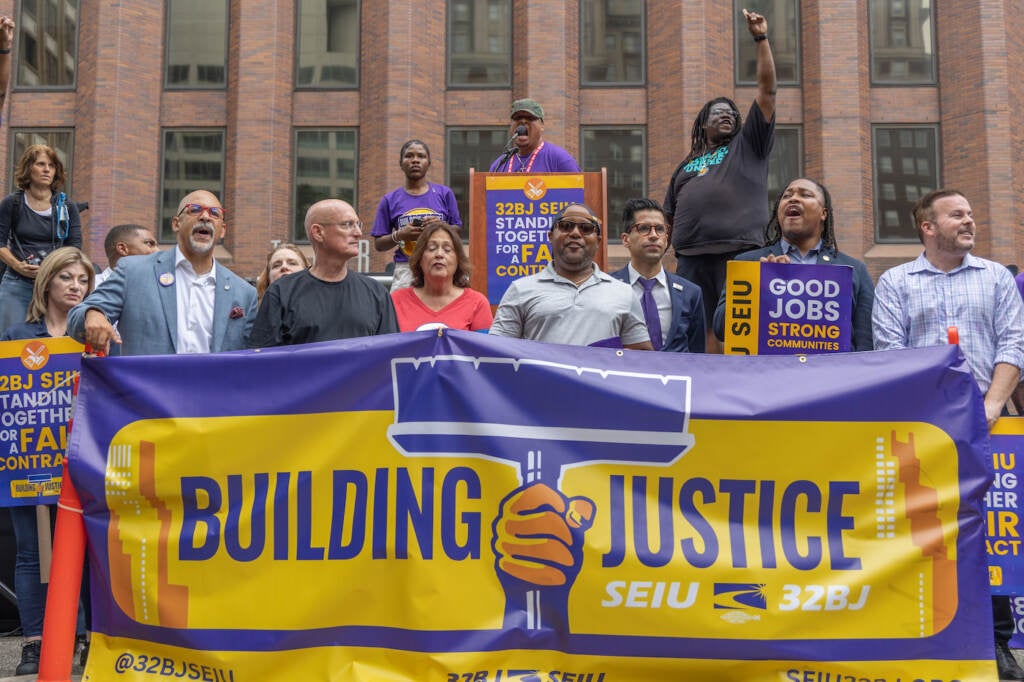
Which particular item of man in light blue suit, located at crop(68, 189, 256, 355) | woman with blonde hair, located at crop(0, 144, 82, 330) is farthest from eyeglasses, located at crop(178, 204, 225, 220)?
woman with blonde hair, located at crop(0, 144, 82, 330)

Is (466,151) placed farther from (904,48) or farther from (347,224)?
(347,224)

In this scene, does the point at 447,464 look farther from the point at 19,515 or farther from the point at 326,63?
the point at 326,63

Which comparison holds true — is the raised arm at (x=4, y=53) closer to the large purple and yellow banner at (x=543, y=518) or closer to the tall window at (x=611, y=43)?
the large purple and yellow banner at (x=543, y=518)

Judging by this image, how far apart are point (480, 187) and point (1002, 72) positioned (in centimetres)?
2222

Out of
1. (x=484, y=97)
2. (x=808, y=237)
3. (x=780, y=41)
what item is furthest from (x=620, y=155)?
(x=808, y=237)

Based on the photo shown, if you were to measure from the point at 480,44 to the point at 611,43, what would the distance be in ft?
11.0

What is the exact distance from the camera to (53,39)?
27.2 meters

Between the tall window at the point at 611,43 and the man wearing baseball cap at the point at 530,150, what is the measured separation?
1964 cm

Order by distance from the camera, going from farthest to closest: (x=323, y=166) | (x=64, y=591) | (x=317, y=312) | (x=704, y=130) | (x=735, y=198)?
(x=323, y=166)
(x=704, y=130)
(x=735, y=198)
(x=317, y=312)
(x=64, y=591)

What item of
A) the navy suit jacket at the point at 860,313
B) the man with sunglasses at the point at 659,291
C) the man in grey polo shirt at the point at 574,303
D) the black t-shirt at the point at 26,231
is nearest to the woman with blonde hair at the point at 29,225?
the black t-shirt at the point at 26,231

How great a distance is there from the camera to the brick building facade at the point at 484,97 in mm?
26109

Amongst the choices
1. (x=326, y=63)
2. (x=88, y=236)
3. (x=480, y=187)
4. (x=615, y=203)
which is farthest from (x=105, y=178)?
(x=480, y=187)

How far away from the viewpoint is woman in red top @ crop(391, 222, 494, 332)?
5.94 meters

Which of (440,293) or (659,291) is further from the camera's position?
(659,291)
